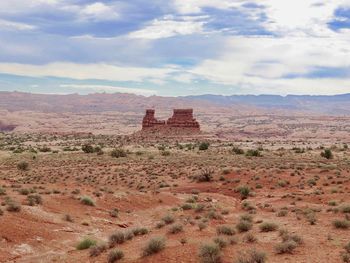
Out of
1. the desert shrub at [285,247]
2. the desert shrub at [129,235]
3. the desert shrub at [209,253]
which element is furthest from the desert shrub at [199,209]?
the desert shrub at [209,253]

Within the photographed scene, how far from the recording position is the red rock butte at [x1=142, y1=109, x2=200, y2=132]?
115 m

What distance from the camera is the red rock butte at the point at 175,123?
376 feet

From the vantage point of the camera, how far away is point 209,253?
41.1 ft

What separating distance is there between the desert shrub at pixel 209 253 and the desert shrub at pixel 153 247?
5.00 feet

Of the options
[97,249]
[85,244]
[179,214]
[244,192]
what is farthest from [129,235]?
[244,192]

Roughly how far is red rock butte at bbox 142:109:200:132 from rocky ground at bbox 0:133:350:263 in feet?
216

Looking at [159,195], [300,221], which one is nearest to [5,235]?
[300,221]

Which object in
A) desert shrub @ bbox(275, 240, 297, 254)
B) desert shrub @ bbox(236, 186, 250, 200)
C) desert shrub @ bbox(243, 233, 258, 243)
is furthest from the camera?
desert shrub @ bbox(236, 186, 250, 200)

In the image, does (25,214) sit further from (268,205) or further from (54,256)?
Answer: (268,205)

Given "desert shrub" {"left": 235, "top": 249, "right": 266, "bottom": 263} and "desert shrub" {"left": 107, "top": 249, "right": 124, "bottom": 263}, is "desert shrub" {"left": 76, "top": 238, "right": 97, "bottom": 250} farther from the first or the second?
"desert shrub" {"left": 235, "top": 249, "right": 266, "bottom": 263}

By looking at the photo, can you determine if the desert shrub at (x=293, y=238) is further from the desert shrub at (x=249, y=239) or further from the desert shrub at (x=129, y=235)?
the desert shrub at (x=129, y=235)

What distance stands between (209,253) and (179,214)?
1137cm

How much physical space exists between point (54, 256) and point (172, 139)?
8721cm

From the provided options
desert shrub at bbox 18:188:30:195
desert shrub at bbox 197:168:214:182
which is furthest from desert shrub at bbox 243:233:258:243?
desert shrub at bbox 197:168:214:182
